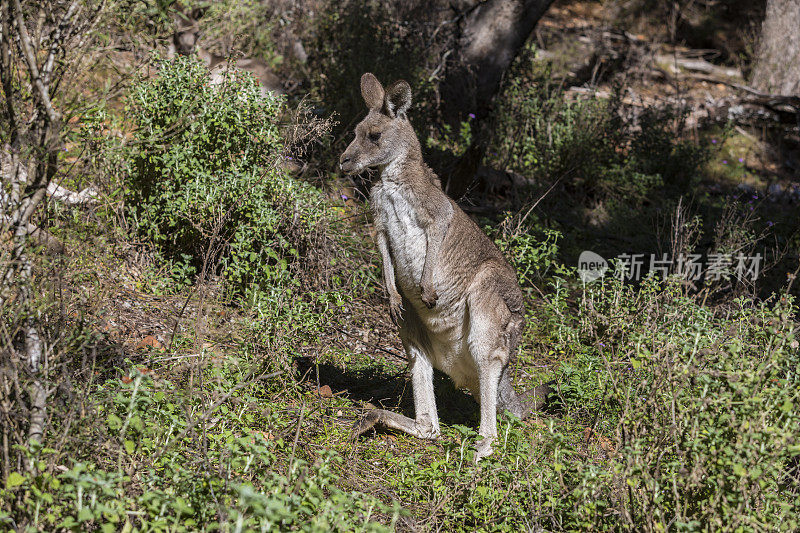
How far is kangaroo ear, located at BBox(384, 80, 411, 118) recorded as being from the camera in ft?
14.8

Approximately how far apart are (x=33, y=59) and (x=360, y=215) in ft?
12.3

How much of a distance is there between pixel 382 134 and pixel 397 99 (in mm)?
251

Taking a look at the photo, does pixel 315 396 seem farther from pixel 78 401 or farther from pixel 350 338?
pixel 78 401

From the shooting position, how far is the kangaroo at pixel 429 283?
437cm

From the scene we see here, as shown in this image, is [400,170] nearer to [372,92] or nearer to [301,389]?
[372,92]

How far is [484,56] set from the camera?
8805 millimetres

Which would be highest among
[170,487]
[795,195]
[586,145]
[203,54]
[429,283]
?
[203,54]

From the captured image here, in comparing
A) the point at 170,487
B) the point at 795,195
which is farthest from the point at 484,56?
the point at 170,487

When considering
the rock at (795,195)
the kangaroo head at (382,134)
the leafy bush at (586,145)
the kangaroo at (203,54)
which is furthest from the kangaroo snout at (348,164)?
the rock at (795,195)

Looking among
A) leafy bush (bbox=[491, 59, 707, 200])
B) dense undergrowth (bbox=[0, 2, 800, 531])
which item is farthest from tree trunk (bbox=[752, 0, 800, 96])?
dense undergrowth (bbox=[0, 2, 800, 531])

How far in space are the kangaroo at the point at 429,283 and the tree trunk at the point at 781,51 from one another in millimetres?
9310

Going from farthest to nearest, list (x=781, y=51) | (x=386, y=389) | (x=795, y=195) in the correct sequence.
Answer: (x=781, y=51) < (x=795, y=195) < (x=386, y=389)

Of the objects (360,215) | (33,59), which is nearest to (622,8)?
(360,215)

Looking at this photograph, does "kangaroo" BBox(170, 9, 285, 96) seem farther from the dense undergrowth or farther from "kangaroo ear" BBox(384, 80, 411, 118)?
"kangaroo ear" BBox(384, 80, 411, 118)
